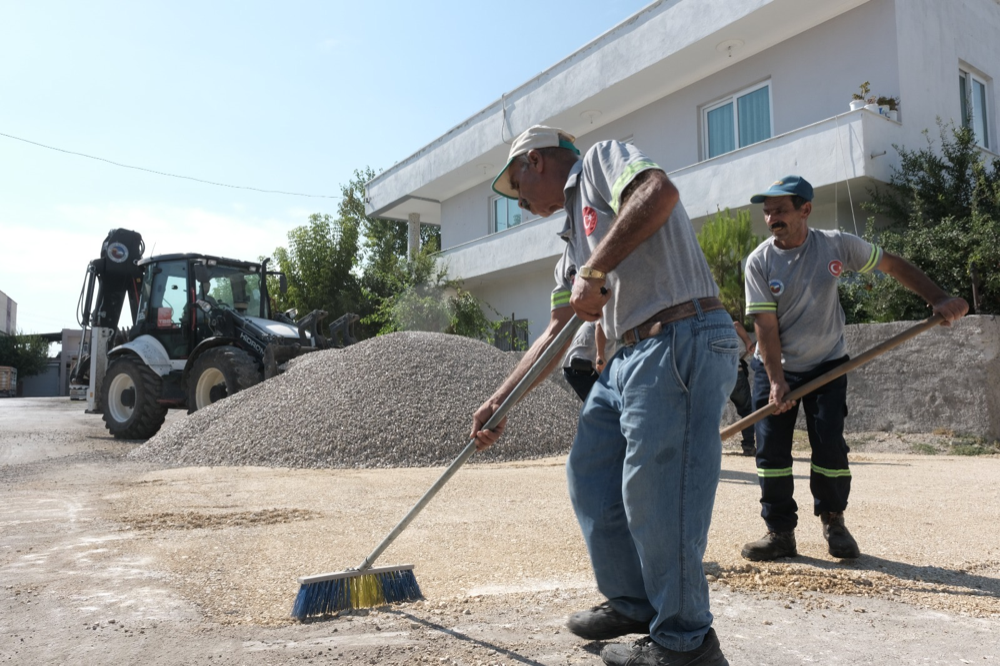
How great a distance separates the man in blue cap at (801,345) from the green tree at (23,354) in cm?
5154

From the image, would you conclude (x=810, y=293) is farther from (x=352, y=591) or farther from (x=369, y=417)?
(x=369, y=417)

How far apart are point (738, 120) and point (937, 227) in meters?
4.87

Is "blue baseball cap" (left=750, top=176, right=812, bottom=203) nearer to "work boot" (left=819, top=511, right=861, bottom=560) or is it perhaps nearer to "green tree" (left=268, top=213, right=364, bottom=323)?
"work boot" (left=819, top=511, right=861, bottom=560)

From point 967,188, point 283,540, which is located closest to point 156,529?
point 283,540

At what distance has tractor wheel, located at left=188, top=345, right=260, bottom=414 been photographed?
1104 centimetres

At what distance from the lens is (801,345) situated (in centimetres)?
367

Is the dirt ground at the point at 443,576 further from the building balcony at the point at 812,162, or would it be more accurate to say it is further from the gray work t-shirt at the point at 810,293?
the building balcony at the point at 812,162

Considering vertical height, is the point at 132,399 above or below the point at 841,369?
above

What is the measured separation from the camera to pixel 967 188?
11125mm

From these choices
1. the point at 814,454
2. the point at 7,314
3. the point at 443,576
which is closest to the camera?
the point at 443,576

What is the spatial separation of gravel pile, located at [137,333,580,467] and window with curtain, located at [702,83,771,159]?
21.5 feet

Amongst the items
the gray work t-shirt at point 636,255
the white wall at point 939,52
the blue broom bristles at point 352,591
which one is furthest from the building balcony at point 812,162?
the blue broom bristles at point 352,591

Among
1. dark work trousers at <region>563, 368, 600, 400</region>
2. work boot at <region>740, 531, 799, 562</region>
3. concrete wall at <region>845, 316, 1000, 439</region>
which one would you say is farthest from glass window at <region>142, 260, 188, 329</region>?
work boot at <region>740, 531, 799, 562</region>

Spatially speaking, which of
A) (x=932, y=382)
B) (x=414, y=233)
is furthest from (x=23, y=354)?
(x=932, y=382)
